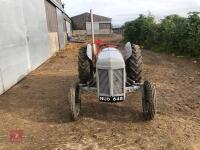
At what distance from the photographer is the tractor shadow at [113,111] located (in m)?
6.90

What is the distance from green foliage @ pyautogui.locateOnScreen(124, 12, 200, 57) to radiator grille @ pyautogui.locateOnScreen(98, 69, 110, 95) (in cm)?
1082

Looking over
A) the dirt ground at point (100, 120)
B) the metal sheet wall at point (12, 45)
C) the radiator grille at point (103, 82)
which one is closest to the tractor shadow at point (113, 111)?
the dirt ground at point (100, 120)

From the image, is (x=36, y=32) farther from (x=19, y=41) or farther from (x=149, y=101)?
(x=149, y=101)

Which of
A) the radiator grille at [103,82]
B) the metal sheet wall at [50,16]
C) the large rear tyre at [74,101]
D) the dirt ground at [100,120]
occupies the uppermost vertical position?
the metal sheet wall at [50,16]

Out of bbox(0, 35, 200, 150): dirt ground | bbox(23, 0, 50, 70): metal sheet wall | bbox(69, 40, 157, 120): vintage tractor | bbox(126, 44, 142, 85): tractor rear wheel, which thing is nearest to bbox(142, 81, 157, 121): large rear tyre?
bbox(69, 40, 157, 120): vintage tractor

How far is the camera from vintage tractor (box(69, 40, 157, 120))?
6.54m

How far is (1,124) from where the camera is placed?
693 centimetres

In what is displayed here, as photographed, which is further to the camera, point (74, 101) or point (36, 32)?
point (36, 32)

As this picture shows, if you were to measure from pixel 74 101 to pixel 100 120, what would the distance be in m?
0.70

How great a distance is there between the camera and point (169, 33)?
20844 mm

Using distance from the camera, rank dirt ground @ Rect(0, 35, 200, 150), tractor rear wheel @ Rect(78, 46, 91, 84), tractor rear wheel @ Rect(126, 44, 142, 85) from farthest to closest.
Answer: tractor rear wheel @ Rect(78, 46, 91, 84)
tractor rear wheel @ Rect(126, 44, 142, 85)
dirt ground @ Rect(0, 35, 200, 150)

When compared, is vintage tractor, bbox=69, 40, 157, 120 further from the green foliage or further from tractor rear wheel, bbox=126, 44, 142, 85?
the green foliage

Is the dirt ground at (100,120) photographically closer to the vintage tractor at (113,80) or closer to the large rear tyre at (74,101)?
the large rear tyre at (74,101)

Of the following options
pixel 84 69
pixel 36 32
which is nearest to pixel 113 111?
pixel 84 69
